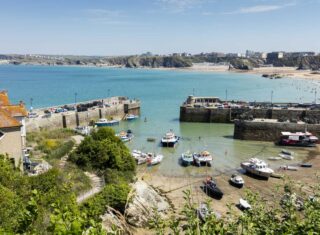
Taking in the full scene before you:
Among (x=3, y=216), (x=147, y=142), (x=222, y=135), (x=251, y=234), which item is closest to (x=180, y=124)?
(x=222, y=135)

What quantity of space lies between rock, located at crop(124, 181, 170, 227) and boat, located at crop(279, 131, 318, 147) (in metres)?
24.7

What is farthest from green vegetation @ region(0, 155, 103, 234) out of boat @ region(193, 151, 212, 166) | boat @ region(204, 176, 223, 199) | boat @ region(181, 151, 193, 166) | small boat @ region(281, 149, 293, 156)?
small boat @ region(281, 149, 293, 156)

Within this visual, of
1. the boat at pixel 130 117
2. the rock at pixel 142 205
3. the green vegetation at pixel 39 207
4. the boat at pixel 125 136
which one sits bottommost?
the boat at pixel 130 117

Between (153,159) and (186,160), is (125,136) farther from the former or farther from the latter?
(186,160)

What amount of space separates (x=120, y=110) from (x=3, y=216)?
174 feet

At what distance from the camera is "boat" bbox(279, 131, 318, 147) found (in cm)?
4481

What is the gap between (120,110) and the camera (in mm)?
65875

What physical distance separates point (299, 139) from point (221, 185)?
63.5 feet

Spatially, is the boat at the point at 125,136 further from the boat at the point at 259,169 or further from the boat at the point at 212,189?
the boat at the point at 212,189

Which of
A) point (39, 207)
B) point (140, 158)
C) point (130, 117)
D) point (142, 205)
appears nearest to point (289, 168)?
point (140, 158)

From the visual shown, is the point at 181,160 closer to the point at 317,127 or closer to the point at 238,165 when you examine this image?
the point at 238,165

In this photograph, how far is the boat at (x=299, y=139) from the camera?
4481 cm

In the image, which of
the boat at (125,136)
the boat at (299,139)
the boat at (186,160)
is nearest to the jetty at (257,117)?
the boat at (299,139)

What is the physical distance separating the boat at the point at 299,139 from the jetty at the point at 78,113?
30.8 metres
